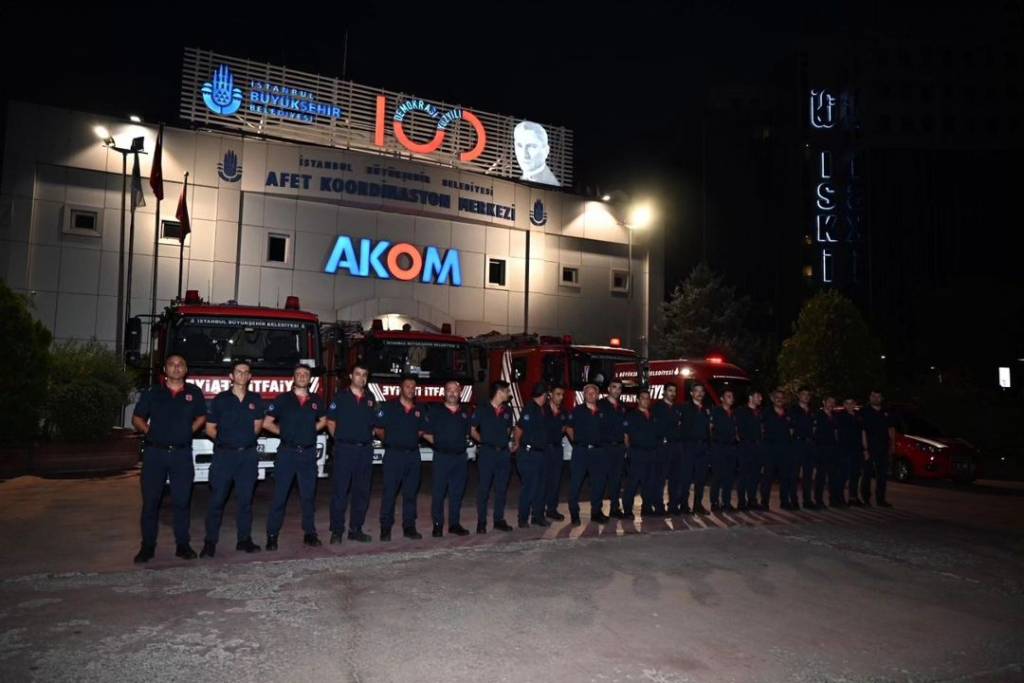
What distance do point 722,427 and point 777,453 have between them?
101cm

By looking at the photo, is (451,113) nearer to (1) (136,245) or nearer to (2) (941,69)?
(1) (136,245)

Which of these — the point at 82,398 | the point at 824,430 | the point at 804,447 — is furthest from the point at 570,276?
the point at 82,398

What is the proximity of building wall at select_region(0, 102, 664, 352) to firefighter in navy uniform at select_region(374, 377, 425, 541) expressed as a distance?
15361 mm

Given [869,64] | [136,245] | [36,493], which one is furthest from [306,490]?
[869,64]

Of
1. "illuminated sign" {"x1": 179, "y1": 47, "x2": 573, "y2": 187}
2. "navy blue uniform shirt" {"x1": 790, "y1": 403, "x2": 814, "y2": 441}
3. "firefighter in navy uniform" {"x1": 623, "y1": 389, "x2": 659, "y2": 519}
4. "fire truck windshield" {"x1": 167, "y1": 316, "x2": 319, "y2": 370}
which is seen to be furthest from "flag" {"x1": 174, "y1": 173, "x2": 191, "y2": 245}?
"navy blue uniform shirt" {"x1": 790, "y1": 403, "x2": 814, "y2": 441}

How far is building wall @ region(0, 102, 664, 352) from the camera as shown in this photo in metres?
19.1

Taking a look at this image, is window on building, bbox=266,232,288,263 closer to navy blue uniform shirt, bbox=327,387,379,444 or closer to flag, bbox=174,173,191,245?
flag, bbox=174,173,191,245

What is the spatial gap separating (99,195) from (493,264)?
12.7 meters

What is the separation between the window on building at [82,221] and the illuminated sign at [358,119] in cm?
429

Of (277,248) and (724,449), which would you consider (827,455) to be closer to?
(724,449)

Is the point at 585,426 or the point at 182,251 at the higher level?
the point at 182,251

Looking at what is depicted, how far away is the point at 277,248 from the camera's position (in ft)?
71.5

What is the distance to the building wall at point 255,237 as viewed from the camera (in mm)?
19094

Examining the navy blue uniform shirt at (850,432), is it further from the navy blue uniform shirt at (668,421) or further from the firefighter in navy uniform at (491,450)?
the firefighter in navy uniform at (491,450)
